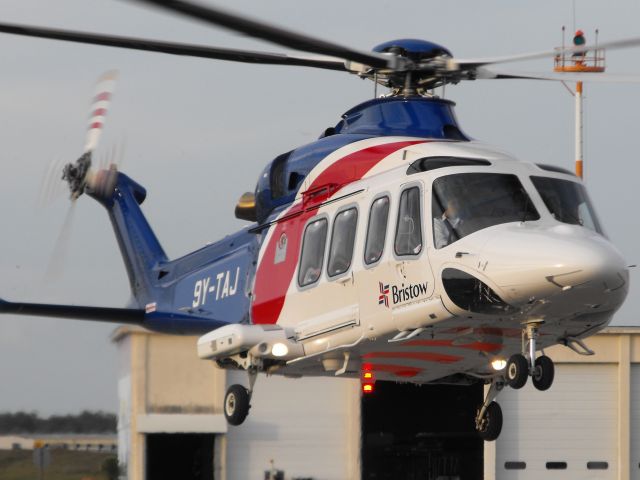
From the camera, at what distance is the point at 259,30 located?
12273 millimetres

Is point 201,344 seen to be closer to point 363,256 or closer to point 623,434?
point 363,256

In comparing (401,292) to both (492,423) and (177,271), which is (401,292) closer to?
(492,423)

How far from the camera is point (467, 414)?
2981 centimetres

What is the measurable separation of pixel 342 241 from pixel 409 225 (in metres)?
1.10

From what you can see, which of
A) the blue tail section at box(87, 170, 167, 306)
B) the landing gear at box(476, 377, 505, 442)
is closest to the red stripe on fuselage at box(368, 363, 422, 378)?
the landing gear at box(476, 377, 505, 442)

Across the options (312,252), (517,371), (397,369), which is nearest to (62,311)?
(312,252)

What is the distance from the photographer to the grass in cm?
2664

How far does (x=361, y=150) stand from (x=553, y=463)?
1562 cm

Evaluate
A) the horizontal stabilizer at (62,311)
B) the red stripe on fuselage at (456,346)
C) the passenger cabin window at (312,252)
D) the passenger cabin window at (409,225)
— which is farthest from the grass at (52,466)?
the passenger cabin window at (409,225)

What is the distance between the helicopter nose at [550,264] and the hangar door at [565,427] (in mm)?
16283

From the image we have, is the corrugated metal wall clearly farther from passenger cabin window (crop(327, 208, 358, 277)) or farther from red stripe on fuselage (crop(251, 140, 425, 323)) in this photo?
passenger cabin window (crop(327, 208, 358, 277))

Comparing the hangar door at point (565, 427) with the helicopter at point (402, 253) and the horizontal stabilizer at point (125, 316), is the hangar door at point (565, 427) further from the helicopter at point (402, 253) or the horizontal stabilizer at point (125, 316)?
the helicopter at point (402, 253)

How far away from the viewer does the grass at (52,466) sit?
87.4ft

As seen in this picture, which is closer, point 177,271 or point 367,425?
point 177,271
